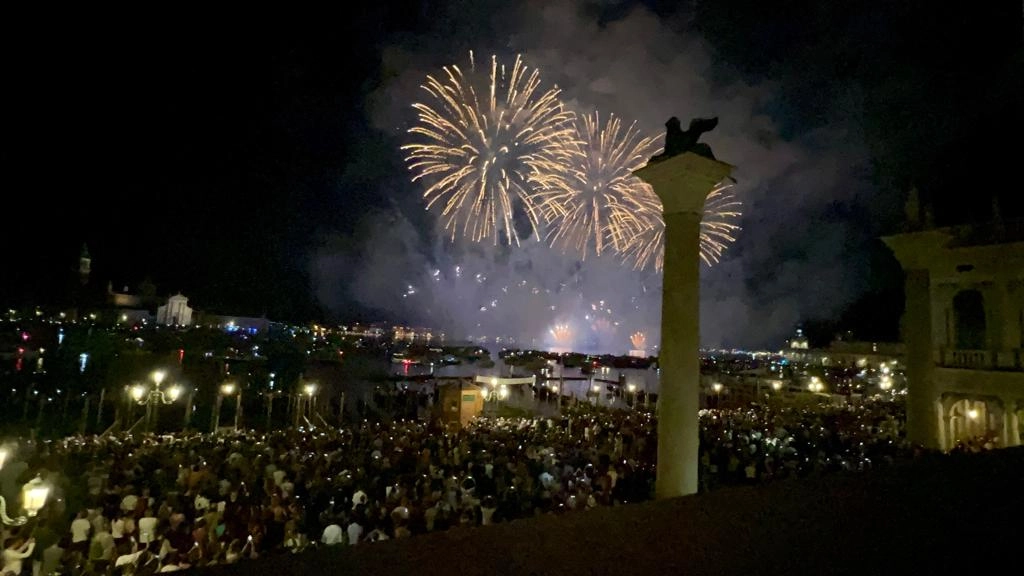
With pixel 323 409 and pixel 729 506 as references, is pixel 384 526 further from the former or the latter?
pixel 323 409

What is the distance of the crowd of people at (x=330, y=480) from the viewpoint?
757 cm

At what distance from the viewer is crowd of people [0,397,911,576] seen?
7570 mm

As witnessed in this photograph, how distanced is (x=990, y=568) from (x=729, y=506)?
165 cm

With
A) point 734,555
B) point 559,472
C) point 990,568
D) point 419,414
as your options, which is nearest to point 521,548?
point 734,555

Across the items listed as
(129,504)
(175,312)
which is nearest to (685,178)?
(129,504)

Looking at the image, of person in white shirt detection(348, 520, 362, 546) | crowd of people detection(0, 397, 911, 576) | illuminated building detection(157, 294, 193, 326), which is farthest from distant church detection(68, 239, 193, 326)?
person in white shirt detection(348, 520, 362, 546)

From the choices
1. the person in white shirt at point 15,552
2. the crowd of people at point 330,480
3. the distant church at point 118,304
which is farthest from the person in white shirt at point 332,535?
the distant church at point 118,304

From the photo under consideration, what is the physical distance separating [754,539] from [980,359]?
17.2 m

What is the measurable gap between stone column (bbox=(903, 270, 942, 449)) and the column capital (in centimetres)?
1351

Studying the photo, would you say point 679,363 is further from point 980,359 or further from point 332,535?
point 980,359

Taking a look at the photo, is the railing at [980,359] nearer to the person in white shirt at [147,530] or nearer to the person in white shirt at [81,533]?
A: the person in white shirt at [147,530]

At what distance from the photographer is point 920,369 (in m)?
16.9

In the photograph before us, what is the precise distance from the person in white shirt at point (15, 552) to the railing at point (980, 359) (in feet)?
70.5

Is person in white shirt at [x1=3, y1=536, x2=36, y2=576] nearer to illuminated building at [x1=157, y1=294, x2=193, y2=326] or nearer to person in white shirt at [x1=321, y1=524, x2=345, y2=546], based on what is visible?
person in white shirt at [x1=321, y1=524, x2=345, y2=546]
